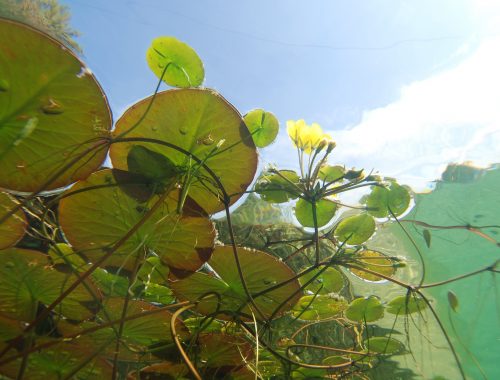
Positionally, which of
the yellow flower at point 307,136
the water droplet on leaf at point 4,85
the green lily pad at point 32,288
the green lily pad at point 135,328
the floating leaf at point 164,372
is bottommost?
the floating leaf at point 164,372

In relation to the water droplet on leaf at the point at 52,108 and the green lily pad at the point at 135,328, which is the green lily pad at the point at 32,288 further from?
the water droplet on leaf at the point at 52,108

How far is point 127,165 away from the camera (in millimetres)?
669

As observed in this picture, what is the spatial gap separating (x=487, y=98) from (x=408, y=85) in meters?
0.45

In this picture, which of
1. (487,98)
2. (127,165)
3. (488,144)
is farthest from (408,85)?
(127,165)

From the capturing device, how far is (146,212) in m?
0.70

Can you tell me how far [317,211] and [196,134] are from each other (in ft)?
1.49

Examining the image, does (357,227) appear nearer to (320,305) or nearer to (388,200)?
(388,200)

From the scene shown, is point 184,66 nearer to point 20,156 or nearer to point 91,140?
point 91,140

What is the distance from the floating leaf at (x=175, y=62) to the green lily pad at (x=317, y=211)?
452 millimetres

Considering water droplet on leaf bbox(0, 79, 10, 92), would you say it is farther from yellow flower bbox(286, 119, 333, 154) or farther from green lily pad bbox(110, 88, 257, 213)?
yellow flower bbox(286, 119, 333, 154)

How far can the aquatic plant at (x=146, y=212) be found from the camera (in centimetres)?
57

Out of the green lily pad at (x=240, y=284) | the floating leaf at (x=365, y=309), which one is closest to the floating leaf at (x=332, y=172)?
the green lily pad at (x=240, y=284)

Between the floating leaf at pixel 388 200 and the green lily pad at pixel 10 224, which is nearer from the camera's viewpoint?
the green lily pad at pixel 10 224

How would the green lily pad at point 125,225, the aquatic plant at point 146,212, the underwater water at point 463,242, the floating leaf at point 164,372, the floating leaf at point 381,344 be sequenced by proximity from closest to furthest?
the aquatic plant at point 146,212 < the green lily pad at point 125,225 < the floating leaf at point 164,372 < the floating leaf at point 381,344 < the underwater water at point 463,242
